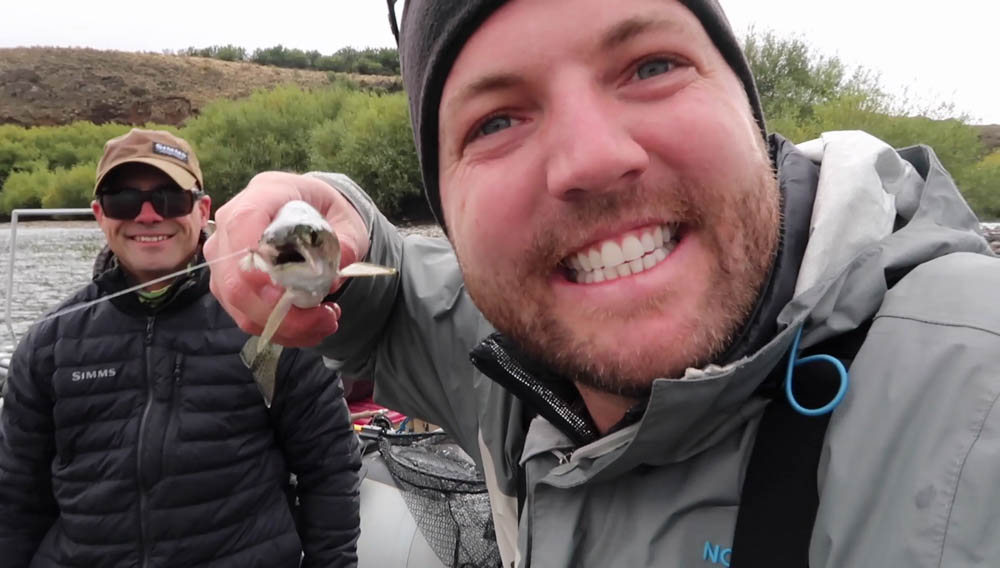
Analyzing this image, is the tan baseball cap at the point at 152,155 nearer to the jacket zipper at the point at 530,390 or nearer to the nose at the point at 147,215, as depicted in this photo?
the nose at the point at 147,215

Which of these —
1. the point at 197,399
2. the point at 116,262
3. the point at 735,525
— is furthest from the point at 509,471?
the point at 116,262

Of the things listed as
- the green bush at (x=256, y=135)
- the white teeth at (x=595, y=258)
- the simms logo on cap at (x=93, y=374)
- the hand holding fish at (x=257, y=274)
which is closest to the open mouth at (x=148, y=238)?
the simms logo on cap at (x=93, y=374)

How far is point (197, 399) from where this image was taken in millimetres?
2693

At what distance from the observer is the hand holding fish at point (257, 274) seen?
57.1 inches

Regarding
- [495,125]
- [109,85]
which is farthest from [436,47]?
[109,85]

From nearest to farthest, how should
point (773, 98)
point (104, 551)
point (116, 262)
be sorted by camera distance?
point (104, 551)
point (116, 262)
point (773, 98)

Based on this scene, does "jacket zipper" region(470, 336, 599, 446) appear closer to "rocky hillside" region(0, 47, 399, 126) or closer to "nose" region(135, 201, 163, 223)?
"nose" region(135, 201, 163, 223)

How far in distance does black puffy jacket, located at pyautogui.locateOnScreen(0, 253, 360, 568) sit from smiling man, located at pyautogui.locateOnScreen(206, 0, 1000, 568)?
137 cm

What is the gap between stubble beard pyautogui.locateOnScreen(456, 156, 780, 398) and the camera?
3.96 ft

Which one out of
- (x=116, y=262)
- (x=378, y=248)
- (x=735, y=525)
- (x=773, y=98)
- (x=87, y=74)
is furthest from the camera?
(x=87, y=74)

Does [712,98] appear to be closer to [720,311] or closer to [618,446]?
[720,311]

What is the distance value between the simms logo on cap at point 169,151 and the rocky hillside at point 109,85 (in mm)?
59206

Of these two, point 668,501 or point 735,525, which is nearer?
point 735,525

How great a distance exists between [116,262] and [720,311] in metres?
2.91
